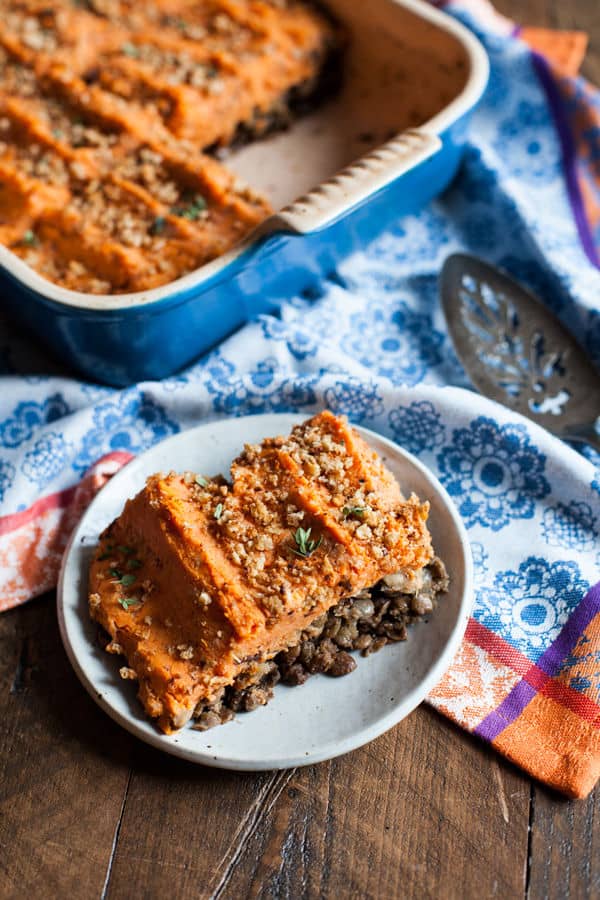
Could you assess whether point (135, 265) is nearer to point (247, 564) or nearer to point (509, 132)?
point (247, 564)

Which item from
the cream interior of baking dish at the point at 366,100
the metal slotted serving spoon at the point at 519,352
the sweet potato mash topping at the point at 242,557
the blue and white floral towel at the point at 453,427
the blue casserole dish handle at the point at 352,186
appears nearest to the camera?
the sweet potato mash topping at the point at 242,557

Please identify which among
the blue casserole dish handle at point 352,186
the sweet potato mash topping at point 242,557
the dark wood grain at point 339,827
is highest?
the blue casserole dish handle at point 352,186

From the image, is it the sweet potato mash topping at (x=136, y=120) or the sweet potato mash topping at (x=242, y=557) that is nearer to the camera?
the sweet potato mash topping at (x=242, y=557)

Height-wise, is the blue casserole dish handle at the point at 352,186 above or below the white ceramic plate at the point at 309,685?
above

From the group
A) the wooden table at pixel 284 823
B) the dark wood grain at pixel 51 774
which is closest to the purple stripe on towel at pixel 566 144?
the wooden table at pixel 284 823

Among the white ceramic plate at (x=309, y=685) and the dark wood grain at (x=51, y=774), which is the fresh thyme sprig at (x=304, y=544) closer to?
the white ceramic plate at (x=309, y=685)

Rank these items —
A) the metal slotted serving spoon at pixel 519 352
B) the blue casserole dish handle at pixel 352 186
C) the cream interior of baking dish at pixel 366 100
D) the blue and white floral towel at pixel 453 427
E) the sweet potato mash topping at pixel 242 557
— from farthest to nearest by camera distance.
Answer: the cream interior of baking dish at pixel 366 100
the metal slotted serving spoon at pixel 519 352
the blue casserole dish handle at pixel 352 186
the blue and white floral towel at pixel 453 427
the sweet potato mash topping at pixel 242 557

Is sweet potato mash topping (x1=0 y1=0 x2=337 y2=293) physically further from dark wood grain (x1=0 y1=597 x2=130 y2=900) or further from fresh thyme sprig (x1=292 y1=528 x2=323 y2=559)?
dark wood grain (x1=0 y1=597 x2=130 y2=900)
